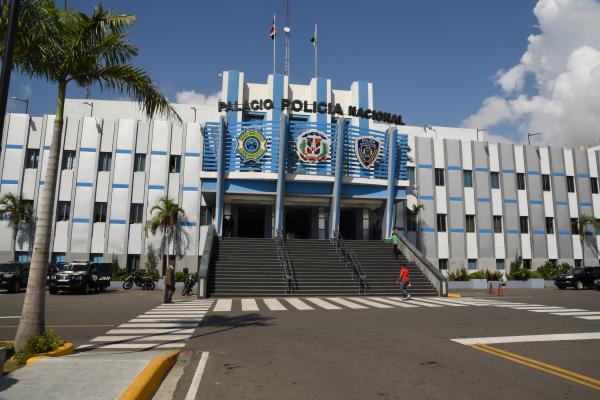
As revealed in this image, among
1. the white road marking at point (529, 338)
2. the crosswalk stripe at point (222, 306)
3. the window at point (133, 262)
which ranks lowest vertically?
the crosswalk stripe at point (222, 306)

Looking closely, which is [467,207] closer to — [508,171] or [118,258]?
[508,171]

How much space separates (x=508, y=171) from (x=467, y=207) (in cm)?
583

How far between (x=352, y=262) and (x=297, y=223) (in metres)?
17.2

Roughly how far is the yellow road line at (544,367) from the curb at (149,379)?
613cm

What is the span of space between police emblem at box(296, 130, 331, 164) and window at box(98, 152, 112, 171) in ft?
54.6

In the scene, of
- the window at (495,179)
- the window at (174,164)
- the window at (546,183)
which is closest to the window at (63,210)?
the window at (174,164)

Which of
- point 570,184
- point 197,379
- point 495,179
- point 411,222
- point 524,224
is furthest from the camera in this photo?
point 570,184

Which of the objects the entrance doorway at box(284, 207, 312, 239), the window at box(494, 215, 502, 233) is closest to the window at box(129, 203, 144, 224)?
the entrance doorway at box(284, 207, 312, 239)

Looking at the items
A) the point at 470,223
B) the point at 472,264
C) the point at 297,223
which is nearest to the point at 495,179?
the point at 470,223

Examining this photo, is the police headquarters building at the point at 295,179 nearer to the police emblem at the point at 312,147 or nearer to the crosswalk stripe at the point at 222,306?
the police emblem at the point at 312,147

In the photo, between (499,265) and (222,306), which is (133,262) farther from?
(499,265)

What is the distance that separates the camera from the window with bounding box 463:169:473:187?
38.7 metres

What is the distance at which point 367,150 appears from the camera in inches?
1235

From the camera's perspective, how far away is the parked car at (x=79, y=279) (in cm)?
2309
